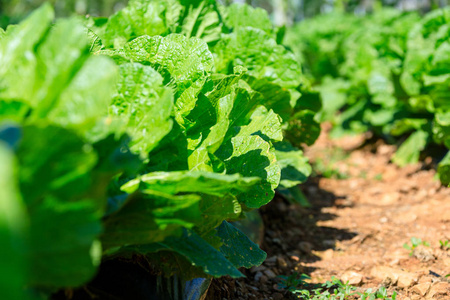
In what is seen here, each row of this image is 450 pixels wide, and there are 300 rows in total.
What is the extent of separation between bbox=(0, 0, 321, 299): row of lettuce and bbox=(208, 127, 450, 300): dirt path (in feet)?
2.10

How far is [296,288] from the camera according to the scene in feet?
7.27

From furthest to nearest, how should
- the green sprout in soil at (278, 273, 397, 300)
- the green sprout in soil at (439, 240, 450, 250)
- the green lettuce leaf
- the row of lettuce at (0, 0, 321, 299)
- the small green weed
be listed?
the small green weed
the green sprout in soil at (439, 240, 450, 250)
the green sprout in soil at (278, 273, 397, 300)
the row of lettuce at (0, 0, 321, 299)
the green lettuce leaf

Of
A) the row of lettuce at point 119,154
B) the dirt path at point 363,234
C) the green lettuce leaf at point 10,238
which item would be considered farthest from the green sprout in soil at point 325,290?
the green lettuce leaf at point 10,238

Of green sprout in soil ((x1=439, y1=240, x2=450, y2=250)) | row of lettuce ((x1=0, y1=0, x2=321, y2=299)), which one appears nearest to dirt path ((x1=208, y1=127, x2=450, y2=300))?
green sprout in soil ((x1=439, y1=240, x2=450, y2=250))

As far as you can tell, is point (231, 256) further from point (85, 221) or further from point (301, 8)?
point (301, 8)

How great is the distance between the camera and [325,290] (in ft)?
7.20

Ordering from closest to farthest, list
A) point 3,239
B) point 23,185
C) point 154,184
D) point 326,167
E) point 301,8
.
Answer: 1. point 3,239
2. point 23,185
3. point 154,184
4. point 326,167
5. point 301,8

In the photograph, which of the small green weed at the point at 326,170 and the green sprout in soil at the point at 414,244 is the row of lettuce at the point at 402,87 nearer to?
the small green weed at the point at 326,170

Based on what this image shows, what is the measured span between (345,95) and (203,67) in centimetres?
517

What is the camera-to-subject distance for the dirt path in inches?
88.1

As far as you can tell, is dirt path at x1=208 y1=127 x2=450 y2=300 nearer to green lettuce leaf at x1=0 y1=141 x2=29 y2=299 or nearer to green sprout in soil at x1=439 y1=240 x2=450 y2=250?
green sprout in soil at x1=439 y1=240 x2=450 y2=250

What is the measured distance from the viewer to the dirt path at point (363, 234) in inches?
88.1

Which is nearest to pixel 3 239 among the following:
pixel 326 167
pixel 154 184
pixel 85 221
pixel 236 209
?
pixel 85 221

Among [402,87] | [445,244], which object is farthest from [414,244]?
[402,87]
